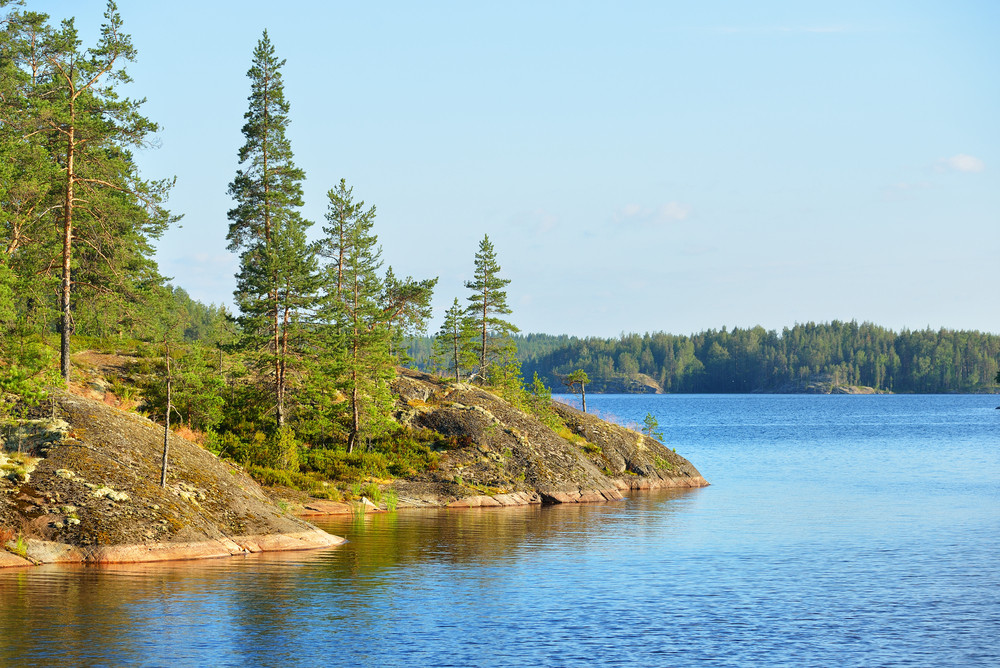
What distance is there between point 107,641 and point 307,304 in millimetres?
28314

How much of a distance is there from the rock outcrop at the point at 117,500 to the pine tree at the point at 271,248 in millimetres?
12156

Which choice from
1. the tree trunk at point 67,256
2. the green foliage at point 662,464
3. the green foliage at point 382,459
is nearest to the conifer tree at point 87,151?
the tree trunk at point 67,256

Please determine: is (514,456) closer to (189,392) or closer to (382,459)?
(382,459)

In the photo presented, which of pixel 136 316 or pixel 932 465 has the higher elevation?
pixel 136 316

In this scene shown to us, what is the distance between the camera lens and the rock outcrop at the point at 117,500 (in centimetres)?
2648

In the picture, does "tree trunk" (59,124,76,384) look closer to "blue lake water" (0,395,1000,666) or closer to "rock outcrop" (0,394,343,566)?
"rock outcrop" (0,394,343,566)

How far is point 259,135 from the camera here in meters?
49.1

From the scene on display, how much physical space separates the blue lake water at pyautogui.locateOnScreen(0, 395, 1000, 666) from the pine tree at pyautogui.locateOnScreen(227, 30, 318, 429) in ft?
34.4

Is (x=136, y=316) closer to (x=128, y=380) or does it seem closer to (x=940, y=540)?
(x=128, y=380)

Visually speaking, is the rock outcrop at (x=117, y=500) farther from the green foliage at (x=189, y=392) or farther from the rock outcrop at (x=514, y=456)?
the rock outcrop at (x=514, y=456)

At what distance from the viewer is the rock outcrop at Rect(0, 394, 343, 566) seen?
26.5m

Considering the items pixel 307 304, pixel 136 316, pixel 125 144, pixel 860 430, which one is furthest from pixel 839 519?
pixel 860 430

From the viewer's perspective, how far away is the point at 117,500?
27.8 m

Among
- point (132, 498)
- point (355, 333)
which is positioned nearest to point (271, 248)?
point (355, 333)
